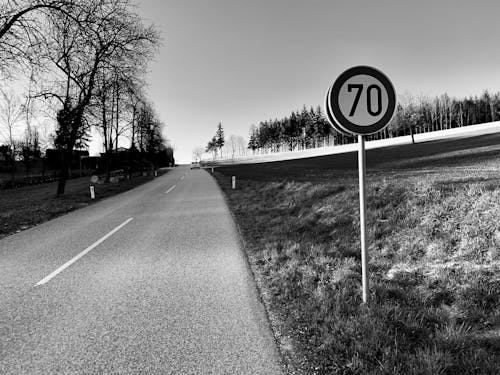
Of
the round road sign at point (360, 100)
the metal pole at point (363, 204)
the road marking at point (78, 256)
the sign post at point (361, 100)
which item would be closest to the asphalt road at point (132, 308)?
the road marking at point (78, 256)

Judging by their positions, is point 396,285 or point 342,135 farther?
point 342,135

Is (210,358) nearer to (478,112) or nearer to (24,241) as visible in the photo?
(24,241)

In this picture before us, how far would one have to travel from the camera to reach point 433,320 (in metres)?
2.71

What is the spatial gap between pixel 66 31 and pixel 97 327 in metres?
11.2

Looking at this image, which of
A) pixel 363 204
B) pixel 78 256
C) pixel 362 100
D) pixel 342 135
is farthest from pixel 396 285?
pixel 342 135

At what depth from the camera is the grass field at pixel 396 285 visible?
2.27m

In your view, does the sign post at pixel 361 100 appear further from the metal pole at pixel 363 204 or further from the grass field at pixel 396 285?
the grass field at pixel 396 285

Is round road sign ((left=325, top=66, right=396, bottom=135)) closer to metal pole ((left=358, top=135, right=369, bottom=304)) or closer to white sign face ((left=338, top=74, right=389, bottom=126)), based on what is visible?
white sign face ((left=338, top=74, right=389, bottom=126))

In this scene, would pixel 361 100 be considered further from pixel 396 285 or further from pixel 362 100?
pixel 396 285

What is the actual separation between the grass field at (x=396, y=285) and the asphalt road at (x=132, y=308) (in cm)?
43

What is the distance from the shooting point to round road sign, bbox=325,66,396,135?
2848mm

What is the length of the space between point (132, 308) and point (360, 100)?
140 inches

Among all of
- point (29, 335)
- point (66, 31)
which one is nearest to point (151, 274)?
point (29, 335)

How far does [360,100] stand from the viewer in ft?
9.39
